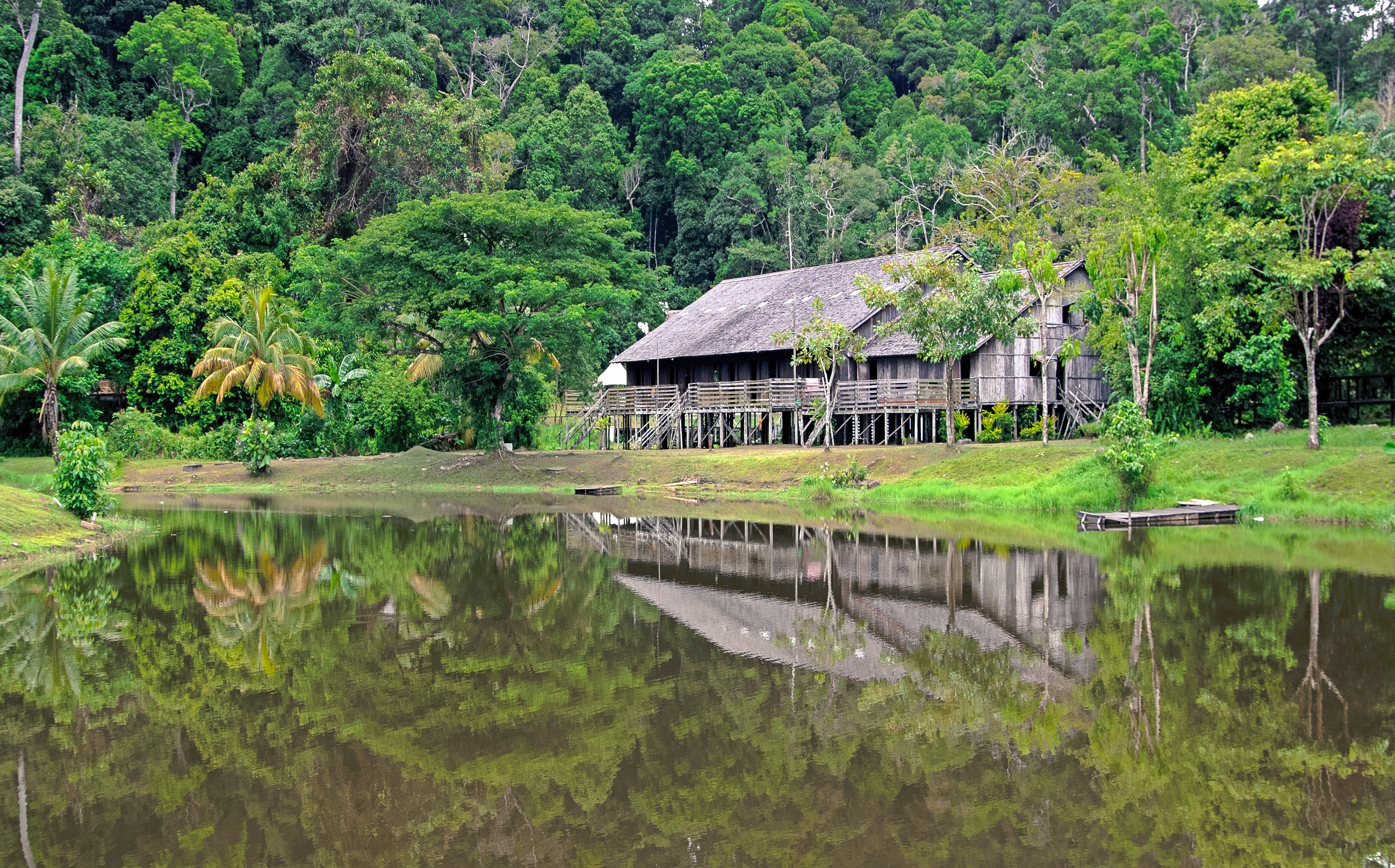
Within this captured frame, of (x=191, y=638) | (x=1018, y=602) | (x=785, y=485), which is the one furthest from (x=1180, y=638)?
(x=785, y=485)

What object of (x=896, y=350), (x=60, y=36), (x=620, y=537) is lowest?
(x=620, y=537)

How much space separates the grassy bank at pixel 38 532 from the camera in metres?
20.6

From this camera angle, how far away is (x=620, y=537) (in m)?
25.2

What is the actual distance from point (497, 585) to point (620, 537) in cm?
754

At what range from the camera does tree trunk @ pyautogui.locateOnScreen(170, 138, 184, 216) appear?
6719cm

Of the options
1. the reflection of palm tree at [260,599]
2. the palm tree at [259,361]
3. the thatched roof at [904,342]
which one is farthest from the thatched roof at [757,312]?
the reflection of palm tree at [260,599]

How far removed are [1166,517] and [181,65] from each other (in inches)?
2739

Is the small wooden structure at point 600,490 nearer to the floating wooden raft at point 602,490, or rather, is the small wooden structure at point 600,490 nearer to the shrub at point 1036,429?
the floating wooden raft at point 602,490

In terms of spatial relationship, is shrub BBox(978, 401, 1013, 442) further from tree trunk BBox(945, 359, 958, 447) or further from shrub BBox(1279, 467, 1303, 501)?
shrub BBox(1279, 467, 1303, 501)

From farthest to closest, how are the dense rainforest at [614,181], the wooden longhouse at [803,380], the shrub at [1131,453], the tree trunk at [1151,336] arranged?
the wooden longhouse at [803,380] → the dense rainforest at [614,181] → the tree trunk at [1151,336] → the shrub at [1131,453]

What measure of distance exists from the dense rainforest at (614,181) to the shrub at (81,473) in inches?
620

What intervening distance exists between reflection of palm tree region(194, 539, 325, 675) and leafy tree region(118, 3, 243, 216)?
5552 cm

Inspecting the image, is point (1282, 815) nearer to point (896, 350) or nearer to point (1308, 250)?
point (1308, 250)

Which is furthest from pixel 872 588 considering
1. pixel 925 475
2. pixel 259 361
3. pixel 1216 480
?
pixel 259 361
